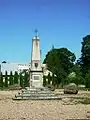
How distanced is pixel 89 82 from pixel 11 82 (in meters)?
17.1

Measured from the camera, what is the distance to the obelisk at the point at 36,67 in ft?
132

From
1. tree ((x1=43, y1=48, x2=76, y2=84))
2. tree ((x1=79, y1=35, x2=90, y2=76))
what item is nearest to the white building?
tree ((x1=43, y1=48, x2=76, y2=84))

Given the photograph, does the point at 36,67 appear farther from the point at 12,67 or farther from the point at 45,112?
the point at 12,67

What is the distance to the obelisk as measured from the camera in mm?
40219

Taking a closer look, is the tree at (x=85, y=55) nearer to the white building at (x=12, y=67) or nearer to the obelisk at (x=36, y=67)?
the white building at (x=12, y=67)

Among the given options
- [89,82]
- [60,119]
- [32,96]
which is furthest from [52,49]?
[60,119]

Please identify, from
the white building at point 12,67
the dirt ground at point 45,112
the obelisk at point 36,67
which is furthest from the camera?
the white building at point 12,67

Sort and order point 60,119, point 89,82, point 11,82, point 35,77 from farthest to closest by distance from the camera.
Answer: point 11,82 < point 89,82 < point 35,77 < point 60,119

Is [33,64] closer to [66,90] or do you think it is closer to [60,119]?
Answer: [66,90]

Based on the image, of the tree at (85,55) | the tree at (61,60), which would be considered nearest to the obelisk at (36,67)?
the tree at (61,60)

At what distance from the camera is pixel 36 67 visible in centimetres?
4053

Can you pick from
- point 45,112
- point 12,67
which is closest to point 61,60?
point 12,67

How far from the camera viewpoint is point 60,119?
16.0 meters

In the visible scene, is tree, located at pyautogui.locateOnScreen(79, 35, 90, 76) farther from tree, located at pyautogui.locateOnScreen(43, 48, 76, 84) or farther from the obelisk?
the obelisk
